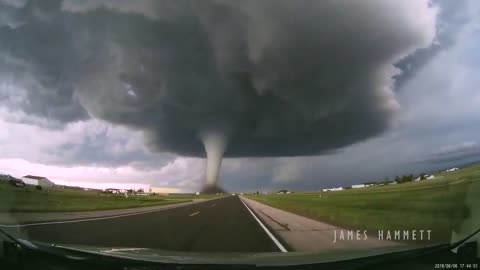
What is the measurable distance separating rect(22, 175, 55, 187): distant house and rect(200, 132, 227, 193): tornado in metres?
1.55

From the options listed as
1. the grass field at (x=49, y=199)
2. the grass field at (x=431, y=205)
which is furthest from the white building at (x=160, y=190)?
the grass field at (x=431, y=205)

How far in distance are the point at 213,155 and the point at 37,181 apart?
1753mm

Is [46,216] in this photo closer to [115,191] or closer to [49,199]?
[49,199]

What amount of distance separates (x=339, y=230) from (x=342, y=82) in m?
1.56

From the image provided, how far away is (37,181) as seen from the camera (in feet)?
13.5

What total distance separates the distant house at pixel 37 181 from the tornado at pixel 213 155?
155 centimetres

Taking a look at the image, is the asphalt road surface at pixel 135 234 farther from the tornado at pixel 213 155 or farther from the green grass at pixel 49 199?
the tornado at pixel 213 155

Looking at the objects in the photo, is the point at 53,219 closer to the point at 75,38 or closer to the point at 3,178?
the point at 3,178

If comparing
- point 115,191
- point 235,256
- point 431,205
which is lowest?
point 235,256

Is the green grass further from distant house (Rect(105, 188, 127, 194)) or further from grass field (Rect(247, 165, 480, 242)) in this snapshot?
grass field (Rect(247, 165, 480, 242))

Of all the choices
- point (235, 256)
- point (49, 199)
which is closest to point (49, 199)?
point (49, 199)

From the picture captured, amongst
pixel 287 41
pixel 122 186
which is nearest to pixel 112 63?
pixel 122 186

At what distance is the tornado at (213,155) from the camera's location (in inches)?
157

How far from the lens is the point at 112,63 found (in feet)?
11.8
